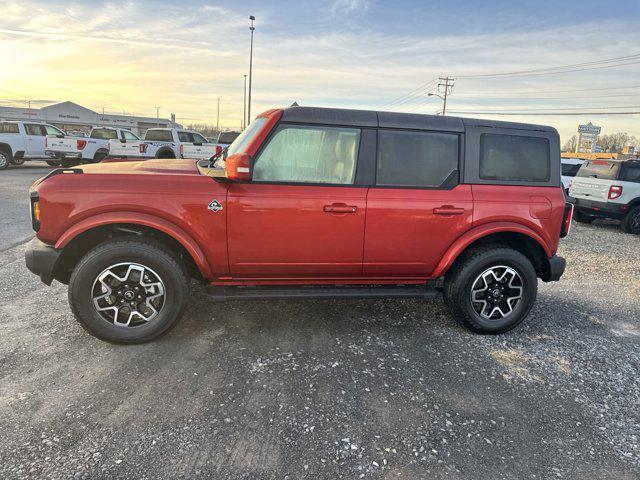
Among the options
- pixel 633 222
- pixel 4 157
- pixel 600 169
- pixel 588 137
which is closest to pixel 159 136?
pixel 4 157

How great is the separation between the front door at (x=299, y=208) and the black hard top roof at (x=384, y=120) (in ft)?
0.25

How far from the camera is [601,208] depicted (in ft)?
33.4

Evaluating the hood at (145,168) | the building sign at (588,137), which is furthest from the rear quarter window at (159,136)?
the building sign at (588,137)

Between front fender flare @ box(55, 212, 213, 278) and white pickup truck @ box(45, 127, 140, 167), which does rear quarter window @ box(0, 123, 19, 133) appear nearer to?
white pickup truck @ box(45, 127, 140, 167)

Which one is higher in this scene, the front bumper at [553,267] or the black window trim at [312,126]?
the black window trim at [312,126]

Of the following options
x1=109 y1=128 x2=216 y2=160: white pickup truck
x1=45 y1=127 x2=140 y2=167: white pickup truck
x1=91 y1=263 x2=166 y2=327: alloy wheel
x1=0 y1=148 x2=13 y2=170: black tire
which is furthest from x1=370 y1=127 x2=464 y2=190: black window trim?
x1=0 y1=148 x2=13 y2=170: black tire

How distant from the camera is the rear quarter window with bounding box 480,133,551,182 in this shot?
3.84 m

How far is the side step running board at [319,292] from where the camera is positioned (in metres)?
3.53

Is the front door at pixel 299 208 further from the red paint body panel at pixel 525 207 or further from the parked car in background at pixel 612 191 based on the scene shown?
the parked car in background at pixel 612 191

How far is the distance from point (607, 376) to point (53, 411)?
399 cm

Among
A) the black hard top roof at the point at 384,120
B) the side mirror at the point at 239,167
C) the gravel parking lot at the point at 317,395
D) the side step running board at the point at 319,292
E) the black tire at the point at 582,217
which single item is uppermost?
the black hard top roof at the point at 384,120

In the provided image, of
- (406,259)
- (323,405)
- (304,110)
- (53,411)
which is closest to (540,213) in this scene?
(406,259)

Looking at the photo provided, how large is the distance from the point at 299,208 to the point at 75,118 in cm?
8216

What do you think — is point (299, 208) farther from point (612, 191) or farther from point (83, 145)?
point (83, 145)
